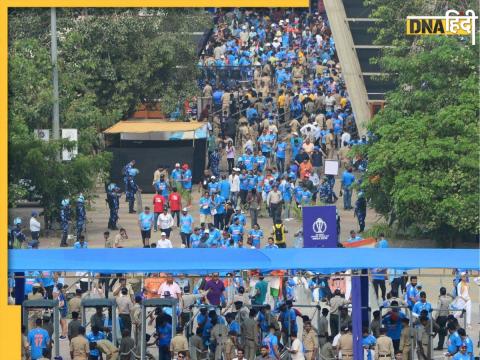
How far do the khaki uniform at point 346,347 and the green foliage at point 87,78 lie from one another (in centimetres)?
1238

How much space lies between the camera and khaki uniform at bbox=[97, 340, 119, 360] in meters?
26.0

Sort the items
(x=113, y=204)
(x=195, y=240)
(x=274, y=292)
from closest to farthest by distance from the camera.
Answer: (x=274, y=292) → (x=195, y=240) → (x=113, y=204)

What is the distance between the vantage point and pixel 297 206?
39.9 metres

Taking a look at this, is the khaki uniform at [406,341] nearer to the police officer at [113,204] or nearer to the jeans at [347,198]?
the police officer at [113,204]

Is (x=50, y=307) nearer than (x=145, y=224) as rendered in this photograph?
Yes

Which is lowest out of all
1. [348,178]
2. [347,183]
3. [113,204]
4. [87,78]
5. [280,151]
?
[113,204]

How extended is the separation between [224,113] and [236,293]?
62.2 feet

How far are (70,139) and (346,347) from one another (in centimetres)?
1367

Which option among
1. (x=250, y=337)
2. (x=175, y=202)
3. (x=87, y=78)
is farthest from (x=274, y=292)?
(x=87, y=78)

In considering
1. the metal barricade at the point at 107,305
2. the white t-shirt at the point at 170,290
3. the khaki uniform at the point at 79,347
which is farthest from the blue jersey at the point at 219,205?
the khaki uniform at the point at 79,347

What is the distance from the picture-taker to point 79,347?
2602cm

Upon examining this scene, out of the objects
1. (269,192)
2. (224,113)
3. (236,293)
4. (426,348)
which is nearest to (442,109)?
(269,192)

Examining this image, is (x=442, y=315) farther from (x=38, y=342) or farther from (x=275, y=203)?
(x=275, y=203)

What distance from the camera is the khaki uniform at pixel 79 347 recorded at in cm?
2600
